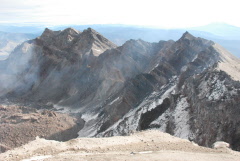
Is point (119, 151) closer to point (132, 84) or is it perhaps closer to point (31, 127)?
point (31, 127)

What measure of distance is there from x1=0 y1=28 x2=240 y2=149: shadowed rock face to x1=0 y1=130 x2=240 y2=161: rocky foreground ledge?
9.49 metres

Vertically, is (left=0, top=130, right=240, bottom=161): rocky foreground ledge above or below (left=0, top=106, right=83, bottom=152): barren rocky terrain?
above

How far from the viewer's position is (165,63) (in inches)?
2803

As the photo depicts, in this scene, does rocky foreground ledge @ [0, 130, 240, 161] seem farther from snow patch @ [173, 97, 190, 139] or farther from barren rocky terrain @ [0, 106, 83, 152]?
barren rocky terrain @ [0, 106, 83, 152]

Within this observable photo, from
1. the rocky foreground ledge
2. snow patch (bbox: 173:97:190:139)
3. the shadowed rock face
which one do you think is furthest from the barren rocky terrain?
the rocky foreground ledge

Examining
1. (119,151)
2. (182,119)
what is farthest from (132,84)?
(119,151)

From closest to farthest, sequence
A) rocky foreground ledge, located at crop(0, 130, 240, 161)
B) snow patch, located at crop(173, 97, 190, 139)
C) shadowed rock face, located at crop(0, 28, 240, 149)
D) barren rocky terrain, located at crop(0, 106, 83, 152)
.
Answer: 1. rocky foreground ledge, located at crop(0, 130, 240, 161)
2. shadowed rock face, located at crop(0, 28, 240, 149)
3. snow patch, located at crop(173, 97, 190, 139)
4. barren rocky terrain, located at crop(0, 106, 83, 152)

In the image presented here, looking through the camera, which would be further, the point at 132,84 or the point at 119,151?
the point at 132,84

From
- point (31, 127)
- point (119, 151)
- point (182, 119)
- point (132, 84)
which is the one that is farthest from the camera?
point (132, 84)

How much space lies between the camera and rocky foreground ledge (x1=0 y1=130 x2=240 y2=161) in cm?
1595

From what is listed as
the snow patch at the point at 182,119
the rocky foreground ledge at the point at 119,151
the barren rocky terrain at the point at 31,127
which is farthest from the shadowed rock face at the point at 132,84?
the rocky foreground ledge at the point at 119,151

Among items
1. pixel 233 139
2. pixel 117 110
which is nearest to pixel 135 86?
pixel 117 110

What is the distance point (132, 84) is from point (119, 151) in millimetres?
46857

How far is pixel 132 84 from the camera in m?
64.2
